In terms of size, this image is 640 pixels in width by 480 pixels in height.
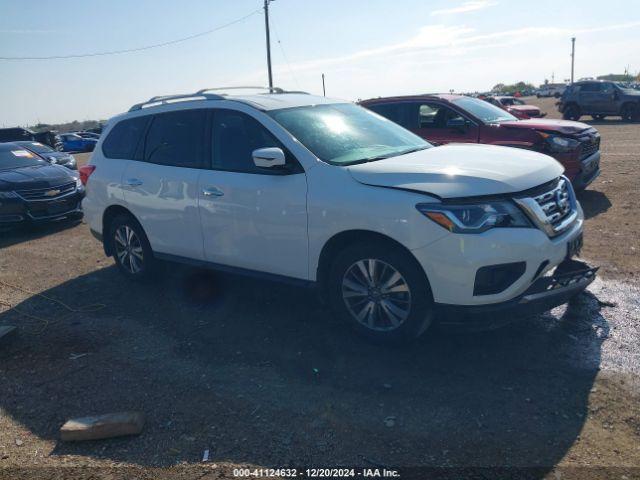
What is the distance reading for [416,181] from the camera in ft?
13.2

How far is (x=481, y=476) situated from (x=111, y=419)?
2.18 metres

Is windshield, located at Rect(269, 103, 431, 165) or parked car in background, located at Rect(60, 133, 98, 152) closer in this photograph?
windshield, located at Rect(269, 103, 431, 165)

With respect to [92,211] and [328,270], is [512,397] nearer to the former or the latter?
[328,270]

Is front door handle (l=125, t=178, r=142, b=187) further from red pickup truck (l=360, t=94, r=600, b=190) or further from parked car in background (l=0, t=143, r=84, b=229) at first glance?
red pickup truck (l=360, t=94, r=600, b=190)

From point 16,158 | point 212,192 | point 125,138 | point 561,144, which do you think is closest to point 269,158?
point 212,192

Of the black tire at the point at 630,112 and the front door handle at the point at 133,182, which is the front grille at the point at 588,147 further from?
the black tire at the point at 630,112

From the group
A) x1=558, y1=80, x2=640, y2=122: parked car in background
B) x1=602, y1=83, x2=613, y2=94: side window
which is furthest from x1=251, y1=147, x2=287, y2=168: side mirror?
x1=602, y1=83, x2=613, y2=94: side window

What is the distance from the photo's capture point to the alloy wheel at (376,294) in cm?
416

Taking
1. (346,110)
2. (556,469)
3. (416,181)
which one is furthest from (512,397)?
(346,110)

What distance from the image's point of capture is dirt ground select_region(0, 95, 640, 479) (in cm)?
319

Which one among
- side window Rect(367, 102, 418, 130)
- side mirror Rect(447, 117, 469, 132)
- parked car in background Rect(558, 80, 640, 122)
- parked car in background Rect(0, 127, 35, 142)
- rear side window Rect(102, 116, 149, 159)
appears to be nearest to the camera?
rear side window Rect(102, 116, 149, 159)

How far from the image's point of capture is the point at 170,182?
18.1 feet

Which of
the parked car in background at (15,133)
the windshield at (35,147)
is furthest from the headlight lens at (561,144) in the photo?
the parked car in background at (15,133)

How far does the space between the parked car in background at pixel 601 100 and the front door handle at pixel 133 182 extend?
25554mm
